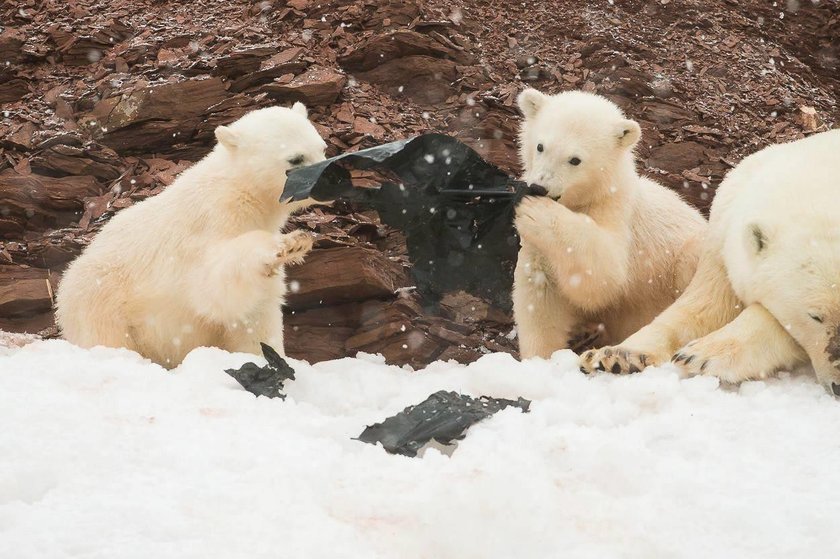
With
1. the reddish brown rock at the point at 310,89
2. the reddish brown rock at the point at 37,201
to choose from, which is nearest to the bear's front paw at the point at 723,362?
the reddish brown rock at the point at 310,89

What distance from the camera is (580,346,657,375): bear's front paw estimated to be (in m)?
4.43

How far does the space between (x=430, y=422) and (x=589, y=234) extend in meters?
2.15

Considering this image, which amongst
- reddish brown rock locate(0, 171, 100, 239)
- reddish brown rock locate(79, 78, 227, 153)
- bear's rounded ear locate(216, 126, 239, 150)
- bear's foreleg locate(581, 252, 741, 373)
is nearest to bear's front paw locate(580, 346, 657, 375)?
bear's foreleg locate(581, 252, 741, 373)

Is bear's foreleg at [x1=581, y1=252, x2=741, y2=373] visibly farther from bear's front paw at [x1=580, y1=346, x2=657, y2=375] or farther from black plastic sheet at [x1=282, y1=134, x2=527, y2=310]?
black plastic sheet at [x1=282, y1=134, x2=527, y2=310]

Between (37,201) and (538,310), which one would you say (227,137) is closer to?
(538,310)

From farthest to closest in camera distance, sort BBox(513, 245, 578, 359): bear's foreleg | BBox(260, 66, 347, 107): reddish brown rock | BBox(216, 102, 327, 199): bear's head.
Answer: BBox(260, 66, 347, 107): reddish brown rock, BBox(513, 245, 578, 359): bear's foreleg, BBox(216, 102, 327, 199): bear's head

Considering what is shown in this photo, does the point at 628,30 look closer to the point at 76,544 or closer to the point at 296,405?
the point at 296,405

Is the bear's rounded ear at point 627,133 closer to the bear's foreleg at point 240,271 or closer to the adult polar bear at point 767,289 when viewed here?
the adult polar bear at point 767,289

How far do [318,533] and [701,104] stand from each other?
822 cm

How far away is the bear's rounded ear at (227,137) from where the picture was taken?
5301 millimetres

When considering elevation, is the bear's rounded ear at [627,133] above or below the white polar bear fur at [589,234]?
above

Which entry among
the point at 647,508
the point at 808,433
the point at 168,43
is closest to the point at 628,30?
the point at 168,43

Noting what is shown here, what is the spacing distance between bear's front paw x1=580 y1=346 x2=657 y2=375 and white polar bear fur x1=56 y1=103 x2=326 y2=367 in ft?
6.07

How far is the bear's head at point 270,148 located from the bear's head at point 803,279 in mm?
2543
